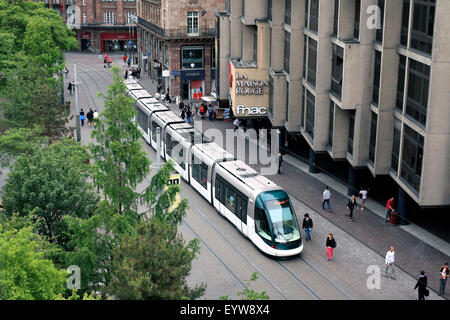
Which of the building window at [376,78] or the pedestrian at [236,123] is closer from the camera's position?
the building window at [376,78]

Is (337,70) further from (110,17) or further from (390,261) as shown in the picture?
(110,17)

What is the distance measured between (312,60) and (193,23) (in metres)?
29.8

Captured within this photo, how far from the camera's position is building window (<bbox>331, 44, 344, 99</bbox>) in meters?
40.1

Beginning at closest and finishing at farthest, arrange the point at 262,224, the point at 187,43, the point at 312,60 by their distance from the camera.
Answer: the point at 262,224
the point at 312,60
the point at 187,43

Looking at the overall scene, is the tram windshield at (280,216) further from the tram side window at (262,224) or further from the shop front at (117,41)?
the shop front at (117,41)

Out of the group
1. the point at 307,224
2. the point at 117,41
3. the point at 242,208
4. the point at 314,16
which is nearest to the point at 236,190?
the point at 242,208

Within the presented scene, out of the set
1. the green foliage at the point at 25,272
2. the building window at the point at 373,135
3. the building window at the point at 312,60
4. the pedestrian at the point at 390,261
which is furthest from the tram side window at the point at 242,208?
the green foliage at the point at 25,272

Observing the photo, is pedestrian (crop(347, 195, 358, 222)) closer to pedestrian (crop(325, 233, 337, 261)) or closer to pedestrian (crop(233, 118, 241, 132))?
pedestrian (crop(325, 233, 337, 261))

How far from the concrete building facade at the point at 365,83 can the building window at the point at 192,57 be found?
→ 19829 millimetres

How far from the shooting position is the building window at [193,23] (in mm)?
71812

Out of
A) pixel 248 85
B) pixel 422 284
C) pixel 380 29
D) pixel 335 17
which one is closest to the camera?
pixel 422 284

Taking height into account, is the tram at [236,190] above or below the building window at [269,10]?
below
